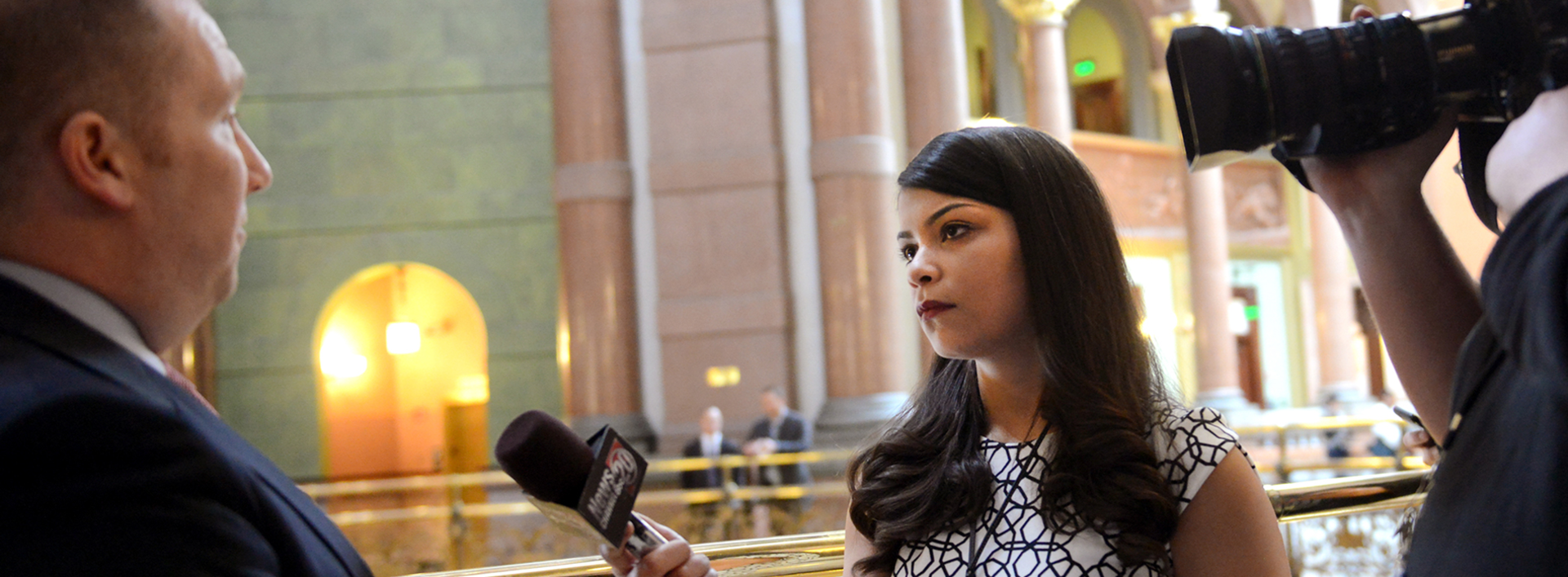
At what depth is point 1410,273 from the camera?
1.34m

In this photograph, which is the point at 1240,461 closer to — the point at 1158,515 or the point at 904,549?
the point at 1158,515

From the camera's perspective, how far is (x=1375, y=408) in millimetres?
16531

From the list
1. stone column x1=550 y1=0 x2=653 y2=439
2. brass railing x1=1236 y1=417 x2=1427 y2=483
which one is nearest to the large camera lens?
brass railing x1=1236 y1=417 x2=1427 y2=483

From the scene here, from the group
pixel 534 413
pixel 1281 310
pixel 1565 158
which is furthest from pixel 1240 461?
pixel 1281 310

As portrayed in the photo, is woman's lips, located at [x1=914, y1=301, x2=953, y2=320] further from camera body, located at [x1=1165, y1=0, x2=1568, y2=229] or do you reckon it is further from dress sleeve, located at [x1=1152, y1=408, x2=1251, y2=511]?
camera body, located at [x1=1165, y1=0, x2=1568, y2=229]

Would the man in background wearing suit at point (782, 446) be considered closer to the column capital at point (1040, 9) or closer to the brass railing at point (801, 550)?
the brass railing at point (801, 550)

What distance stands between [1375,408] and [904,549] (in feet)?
55.1

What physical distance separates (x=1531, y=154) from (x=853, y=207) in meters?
9.28

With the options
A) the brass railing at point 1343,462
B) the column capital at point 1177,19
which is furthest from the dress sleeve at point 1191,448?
the column capital at point 1177,19

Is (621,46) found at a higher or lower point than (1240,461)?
higher

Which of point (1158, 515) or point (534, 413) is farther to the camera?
point (1158, 515)

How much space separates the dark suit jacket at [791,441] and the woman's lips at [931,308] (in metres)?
7.32

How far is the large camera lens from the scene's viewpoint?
47.9 inches

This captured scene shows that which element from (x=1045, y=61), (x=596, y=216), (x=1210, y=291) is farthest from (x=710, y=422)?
(x=1210, y=291)
